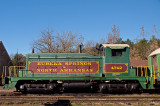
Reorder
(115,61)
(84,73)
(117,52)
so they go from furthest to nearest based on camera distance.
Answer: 1. (84,73)
2. (117,52)
3. (115,61)

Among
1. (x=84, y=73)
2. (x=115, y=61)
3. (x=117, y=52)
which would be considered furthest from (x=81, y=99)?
(x=117, y=52)

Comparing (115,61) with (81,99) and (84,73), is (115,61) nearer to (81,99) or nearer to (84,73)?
(84,73)

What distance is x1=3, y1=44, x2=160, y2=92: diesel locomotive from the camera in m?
10.9

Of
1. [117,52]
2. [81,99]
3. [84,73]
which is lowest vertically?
[81,99]

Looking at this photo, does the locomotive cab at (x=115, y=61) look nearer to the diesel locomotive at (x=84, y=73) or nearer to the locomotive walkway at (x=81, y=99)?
the diesel locomotive at (x=84, y=73)

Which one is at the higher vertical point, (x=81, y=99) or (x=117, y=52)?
(x=117, y=52)

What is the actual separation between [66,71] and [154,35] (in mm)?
34595

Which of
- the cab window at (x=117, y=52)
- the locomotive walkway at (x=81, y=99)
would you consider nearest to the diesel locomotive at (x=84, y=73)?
the cab window at (x=117, y=52)

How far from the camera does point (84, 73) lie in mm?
11328

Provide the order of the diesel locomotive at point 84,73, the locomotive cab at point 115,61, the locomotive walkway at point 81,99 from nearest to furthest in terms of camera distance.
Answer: the locomotive walkway at point 81,99 → the diesel locomotive at point 84,73 → the locomotive cab at point 115,61

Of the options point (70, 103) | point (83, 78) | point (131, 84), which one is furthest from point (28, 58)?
point (131, 84)

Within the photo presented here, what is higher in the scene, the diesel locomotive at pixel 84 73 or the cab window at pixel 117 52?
the cab window at pixel 117 52

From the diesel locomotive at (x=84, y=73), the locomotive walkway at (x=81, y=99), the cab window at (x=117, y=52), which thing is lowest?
the locomotive walkway at (x=81, y=99)

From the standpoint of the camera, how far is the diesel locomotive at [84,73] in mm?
10875
